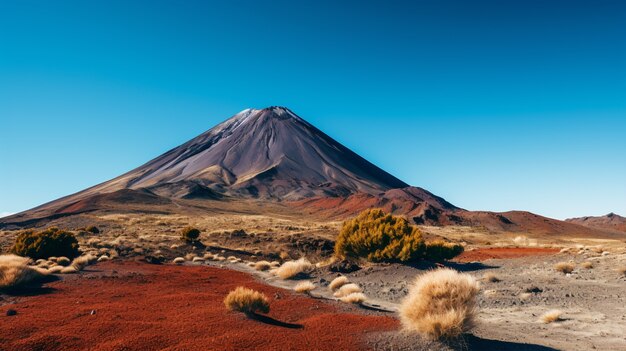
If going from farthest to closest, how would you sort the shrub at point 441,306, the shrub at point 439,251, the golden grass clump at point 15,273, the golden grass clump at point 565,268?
the shrub at point 439,251, the golden grass clump at point 565,268, the golden grass clump at point 15,273, the shrub at point 441,306

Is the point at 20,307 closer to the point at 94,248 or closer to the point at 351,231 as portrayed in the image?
the point at 351,231

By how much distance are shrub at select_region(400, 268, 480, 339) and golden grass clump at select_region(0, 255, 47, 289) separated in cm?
1124

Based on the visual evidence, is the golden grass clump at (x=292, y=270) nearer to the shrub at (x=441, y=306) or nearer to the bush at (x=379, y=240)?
the bush at (x=379, y=240)

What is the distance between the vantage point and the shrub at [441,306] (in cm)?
670

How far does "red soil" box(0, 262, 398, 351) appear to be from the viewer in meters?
7.06

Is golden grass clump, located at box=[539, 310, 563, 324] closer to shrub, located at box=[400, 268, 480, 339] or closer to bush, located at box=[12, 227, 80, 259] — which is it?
shrub, located at box=[400, 268, 480, 339]

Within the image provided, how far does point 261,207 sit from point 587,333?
81536 millimetres

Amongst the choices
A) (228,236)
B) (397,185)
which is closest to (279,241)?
(228,236)

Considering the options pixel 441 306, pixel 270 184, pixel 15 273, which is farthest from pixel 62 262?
pixel 270 184

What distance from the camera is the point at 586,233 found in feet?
216

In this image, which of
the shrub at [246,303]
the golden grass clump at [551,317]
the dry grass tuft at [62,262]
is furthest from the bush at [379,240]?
the dry grass tuft at [62,262]

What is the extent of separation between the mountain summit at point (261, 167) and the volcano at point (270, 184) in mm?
344

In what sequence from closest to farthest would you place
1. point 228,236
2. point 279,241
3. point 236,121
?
point 279,241 → point 228,236 → point 236,121

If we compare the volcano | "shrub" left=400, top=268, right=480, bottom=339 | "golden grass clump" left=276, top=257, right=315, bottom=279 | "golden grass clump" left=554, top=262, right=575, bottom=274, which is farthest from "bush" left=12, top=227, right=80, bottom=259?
the volcano
